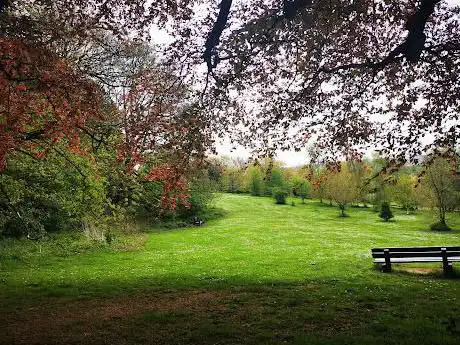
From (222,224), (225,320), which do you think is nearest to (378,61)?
(225,320)

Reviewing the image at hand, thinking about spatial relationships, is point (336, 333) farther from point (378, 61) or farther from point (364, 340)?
point (378, 61)

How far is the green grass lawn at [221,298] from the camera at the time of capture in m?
9.76

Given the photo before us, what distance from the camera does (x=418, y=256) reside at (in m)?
19.2

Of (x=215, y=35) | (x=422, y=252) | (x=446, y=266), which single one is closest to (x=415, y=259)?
(x=422, y=252)

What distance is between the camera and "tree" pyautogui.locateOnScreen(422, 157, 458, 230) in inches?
1882

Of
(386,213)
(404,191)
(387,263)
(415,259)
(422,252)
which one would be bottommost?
(386,213)

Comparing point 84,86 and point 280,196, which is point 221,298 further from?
point 280,196

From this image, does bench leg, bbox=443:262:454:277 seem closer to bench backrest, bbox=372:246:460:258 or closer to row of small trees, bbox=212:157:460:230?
bench backrest, bbox=372:246:460:258

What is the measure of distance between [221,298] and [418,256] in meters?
10.8

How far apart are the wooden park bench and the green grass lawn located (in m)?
0.59

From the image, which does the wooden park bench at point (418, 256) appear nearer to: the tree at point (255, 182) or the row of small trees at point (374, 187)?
the row of small trees at point (374, 187)

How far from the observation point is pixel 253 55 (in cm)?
1189

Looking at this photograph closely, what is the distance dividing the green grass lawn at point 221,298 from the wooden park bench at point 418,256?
0.59 m

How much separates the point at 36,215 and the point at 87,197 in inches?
317
